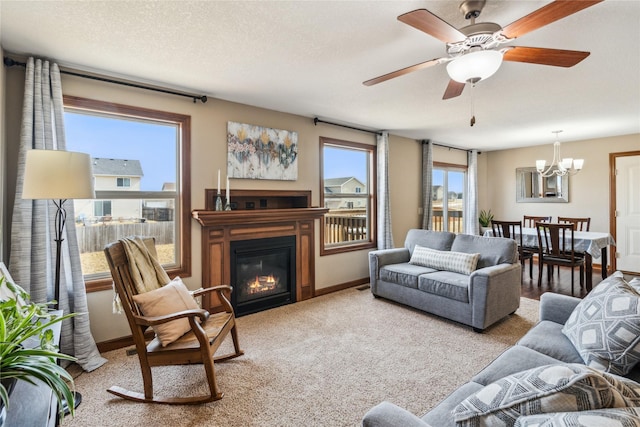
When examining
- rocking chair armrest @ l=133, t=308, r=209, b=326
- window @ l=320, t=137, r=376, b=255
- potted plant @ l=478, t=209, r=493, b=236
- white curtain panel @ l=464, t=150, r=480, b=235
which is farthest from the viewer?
potted plant @ l=478, t=209, r=493, b=236

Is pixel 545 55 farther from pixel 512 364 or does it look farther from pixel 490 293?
pixel 490 293

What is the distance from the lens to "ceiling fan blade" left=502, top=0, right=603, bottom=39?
4.54ft

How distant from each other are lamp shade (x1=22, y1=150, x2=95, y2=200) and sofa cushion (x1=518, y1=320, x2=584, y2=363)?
286cm

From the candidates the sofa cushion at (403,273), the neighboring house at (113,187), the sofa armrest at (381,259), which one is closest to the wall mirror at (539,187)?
the sofa armrest at (381,259)

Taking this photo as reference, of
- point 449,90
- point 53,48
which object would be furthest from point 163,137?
point 449,90

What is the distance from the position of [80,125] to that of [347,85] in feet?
7.97

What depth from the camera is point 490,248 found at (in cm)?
356

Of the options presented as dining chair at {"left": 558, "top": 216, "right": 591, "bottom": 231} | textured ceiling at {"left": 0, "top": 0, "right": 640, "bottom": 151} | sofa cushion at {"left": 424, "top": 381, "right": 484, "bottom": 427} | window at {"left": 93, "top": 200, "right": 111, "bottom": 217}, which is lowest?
sofa cushion at {"left": 424, "top": 381, "right": 484, "bottom": 427}

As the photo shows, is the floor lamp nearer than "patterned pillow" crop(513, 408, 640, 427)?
No

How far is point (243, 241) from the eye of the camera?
364 cm

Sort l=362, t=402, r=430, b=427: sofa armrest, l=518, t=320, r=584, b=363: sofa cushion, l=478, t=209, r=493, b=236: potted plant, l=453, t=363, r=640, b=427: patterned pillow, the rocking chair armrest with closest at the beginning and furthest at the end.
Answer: l=453, t=363, r=640, b=427: patterned pillow < l=362, t=402, r=430, b=427: sofa armrest < l=518, t=320, r=584, b=363: sofa cushion < the rocking chair armrest < l=478, t=209, r=493, b=236: potted plant

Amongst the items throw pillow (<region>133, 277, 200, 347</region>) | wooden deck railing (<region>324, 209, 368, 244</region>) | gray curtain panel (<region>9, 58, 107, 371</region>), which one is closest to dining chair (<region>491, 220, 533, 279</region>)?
wooden deck railing (<region>324, 209, 368, 244</region>)

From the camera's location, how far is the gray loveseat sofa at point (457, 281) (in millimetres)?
3068

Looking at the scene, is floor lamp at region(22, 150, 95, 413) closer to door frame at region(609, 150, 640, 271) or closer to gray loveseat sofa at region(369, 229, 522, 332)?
gray loveseat sofa at region(369, 229, 522, 332)
